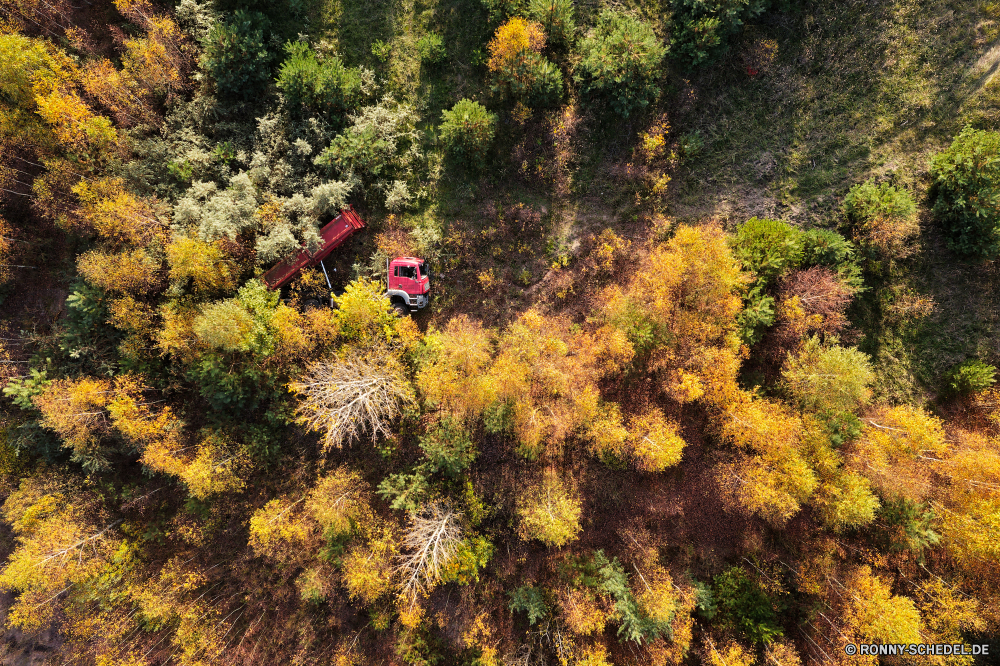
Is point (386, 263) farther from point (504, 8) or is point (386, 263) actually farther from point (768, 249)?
point (768, 249)

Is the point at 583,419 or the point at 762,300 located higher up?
the point at 762,300

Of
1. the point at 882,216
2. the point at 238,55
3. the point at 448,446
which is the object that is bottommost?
the point at 448,446

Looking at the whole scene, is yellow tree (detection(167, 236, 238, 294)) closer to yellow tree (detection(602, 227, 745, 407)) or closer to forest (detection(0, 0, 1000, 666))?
forest (detection(0, 0, 1000, 666))

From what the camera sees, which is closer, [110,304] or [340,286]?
[110,304]

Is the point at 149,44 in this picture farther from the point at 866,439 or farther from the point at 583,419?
the point at 866,439

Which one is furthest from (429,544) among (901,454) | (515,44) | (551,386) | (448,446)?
(515,44)

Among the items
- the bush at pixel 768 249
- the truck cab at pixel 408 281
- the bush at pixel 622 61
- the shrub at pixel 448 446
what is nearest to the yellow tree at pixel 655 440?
the shrub at pixel 448 446

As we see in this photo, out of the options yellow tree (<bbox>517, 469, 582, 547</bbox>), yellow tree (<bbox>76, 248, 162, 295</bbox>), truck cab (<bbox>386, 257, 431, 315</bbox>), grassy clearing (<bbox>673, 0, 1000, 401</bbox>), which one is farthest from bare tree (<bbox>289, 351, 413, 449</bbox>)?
grassy clearing (<bbox>673, 0, 1000, 401</bbox>)

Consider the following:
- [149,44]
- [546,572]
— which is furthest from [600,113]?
[546,572]
